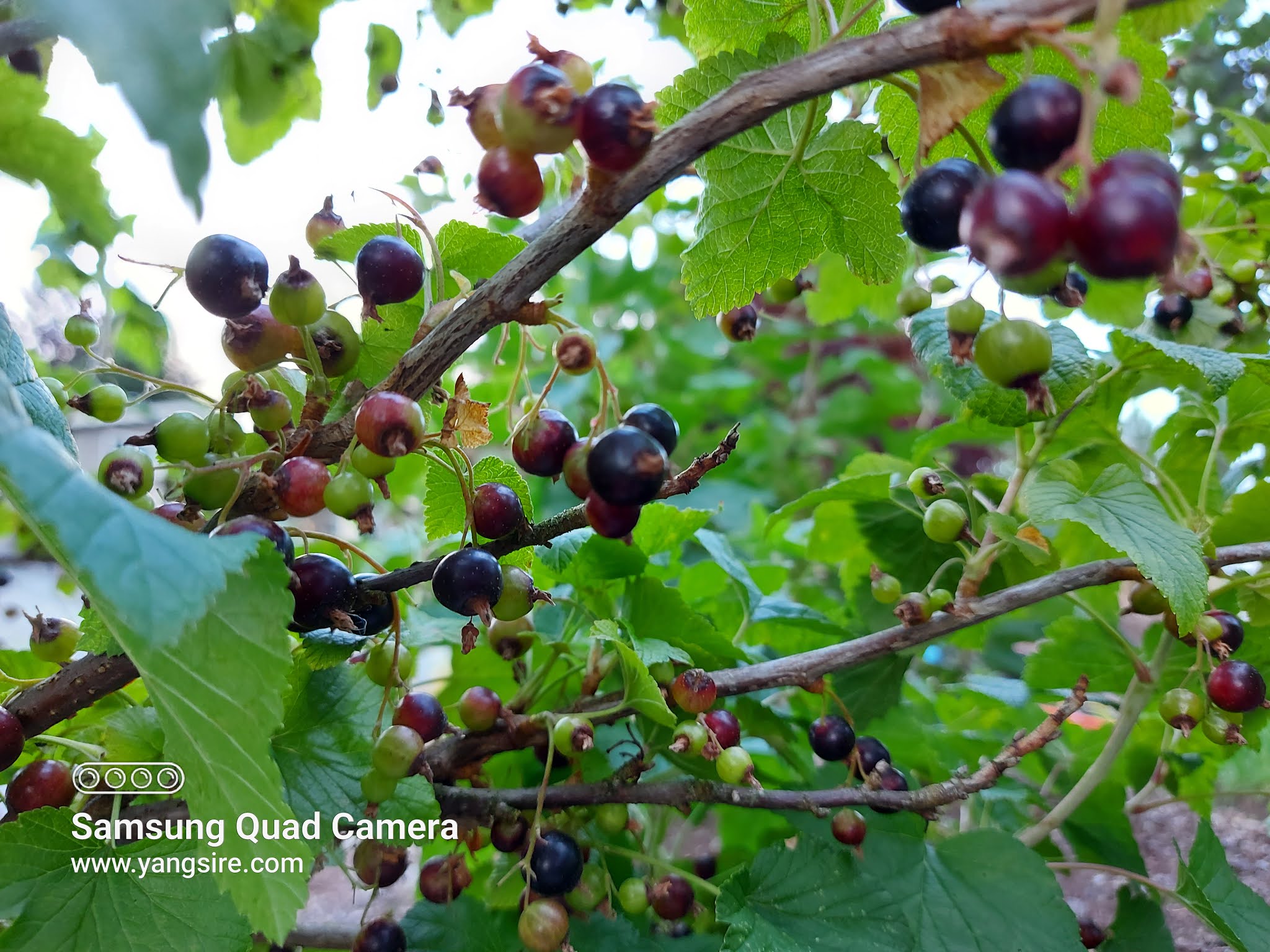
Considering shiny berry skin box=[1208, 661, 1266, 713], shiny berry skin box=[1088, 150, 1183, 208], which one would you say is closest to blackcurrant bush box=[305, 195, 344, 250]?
shiny berry skin box=[1088, 150, 1183, 208]

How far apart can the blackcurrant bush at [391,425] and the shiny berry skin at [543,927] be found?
423 millimetres

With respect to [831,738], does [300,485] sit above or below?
above

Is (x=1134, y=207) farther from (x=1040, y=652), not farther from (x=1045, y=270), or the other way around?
(x=1040, y=652)

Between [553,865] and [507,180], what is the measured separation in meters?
0.54

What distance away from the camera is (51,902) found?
0.61 metres

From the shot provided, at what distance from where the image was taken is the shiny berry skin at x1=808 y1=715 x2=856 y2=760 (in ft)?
2.68

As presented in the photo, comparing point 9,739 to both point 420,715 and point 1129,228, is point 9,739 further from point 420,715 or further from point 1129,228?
point 1129,228

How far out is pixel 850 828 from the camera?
79 cm

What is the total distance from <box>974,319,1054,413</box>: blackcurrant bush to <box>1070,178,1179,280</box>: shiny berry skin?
0.13m

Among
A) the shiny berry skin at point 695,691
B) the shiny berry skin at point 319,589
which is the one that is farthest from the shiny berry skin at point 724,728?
the shiny berry skin at point 319,589

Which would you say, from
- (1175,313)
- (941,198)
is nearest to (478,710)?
(941,198)

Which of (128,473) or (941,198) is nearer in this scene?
(941,198)

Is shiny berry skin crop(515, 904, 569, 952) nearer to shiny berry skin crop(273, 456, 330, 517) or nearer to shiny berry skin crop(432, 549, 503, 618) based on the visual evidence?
shiny berry skin crop(432, 549, 503, 618)

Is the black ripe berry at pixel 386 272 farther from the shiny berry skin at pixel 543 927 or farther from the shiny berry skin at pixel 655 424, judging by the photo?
the shiny berry skin at pixel 543 927
